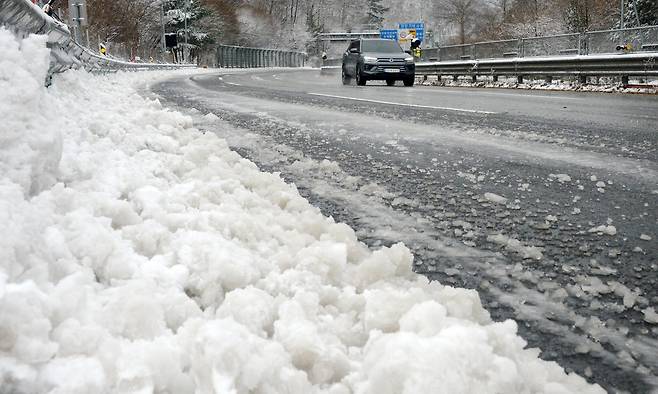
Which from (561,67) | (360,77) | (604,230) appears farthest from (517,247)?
Answer: (360,77)

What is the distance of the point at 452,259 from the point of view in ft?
7.75

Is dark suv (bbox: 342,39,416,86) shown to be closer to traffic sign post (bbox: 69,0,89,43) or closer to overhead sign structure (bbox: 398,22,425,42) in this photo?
traffic sign post (bbox: 69,0,89,43)

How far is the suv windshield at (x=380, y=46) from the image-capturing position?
19734 millimetres

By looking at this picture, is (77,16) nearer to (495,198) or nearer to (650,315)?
(495,198)

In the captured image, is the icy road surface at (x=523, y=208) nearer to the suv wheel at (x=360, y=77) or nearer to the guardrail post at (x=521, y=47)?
the suv wheel at (x=360, y=77)

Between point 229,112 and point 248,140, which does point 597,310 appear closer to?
point 248,140

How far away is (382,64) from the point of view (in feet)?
61.8

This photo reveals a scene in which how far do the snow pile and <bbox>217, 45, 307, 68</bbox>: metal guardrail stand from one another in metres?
75.0

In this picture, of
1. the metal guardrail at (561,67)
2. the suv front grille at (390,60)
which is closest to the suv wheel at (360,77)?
the suv front grille at (390,60)

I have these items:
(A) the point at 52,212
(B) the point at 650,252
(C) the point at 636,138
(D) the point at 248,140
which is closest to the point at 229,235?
(A) the point at 52,212

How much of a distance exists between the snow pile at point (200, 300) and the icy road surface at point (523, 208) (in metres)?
0.26

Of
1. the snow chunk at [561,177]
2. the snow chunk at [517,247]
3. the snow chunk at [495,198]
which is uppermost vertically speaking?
the snow chunk at [561,177]

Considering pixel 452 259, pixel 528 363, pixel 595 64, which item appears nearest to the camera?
pixel 528 363

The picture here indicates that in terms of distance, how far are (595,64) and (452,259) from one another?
15.0m
